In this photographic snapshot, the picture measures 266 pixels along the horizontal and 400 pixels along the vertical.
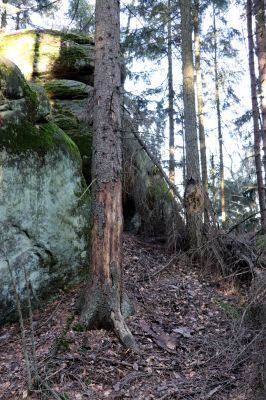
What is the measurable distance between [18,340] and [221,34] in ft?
48.4

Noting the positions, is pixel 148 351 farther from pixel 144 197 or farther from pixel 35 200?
pixel 144 197

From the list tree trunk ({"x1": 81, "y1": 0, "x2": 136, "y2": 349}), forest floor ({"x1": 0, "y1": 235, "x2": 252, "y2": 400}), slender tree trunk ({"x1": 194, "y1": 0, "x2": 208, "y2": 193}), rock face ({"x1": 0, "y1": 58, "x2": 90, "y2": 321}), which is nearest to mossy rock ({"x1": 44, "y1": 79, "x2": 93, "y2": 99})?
rock face ({"x1": 0, "y1": 58, "x2": 90, "y2": 321})

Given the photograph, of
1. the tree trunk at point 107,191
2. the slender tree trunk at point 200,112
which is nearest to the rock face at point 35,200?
the tree trunk at point 107,191

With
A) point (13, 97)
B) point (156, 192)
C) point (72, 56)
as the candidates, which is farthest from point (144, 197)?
point (72, 56)

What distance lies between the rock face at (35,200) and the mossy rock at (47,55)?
3400 millimetres

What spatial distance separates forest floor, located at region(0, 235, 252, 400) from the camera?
4.07 m

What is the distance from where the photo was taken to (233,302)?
6.20m

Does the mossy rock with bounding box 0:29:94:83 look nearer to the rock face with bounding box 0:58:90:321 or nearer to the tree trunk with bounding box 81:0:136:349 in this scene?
the rock face with bounding box 0:58:90:321

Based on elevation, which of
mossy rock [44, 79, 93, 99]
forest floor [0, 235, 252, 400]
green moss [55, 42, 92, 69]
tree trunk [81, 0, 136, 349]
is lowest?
forest floor [0, 235, 252, 400]

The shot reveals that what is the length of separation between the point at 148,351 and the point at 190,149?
4.80 meters

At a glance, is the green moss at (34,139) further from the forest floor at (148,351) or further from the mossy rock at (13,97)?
the forest floor at (148,351)

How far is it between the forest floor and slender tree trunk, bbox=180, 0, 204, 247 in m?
1.65

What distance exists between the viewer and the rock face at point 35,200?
550 centimetres

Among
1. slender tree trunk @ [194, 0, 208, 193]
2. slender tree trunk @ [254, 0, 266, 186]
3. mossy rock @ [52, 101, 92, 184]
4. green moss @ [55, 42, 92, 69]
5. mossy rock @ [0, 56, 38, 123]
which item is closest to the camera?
mossy rock @ [0, 56, 38, 123]
